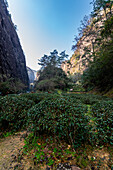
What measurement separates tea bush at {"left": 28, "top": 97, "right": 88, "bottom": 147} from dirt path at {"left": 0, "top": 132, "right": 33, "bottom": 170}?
0.53 meters

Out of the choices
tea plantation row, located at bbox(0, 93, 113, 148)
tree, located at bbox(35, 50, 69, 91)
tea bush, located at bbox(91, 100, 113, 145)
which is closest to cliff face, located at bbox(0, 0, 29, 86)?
tree, located at bbox(35, 50, 69, 91)

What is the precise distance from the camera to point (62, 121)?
5.28ft

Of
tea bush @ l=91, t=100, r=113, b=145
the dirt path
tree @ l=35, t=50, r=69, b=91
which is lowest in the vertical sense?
the dirt path

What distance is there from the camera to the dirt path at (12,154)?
1244mm

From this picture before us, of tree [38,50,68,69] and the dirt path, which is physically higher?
tree [38,50,68,69]

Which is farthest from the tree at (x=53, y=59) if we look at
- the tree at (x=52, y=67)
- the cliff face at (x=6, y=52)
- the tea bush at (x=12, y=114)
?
the tea bush at (x=12, y=114)

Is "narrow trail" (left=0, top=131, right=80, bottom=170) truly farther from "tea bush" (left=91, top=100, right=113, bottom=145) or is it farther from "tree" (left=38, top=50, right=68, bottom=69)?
"tree" (left=38, top=50, right=68, bottom=69)

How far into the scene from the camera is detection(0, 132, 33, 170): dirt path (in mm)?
1244

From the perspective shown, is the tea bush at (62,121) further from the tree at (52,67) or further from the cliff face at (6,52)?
the tree at (52,67)

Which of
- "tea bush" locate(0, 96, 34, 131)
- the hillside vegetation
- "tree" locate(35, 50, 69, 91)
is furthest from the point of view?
"tree" locate(35, 50, 69, 91)

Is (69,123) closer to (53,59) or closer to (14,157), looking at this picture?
(14,157)

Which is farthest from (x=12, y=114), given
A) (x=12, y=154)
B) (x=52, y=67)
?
(x=52, y=67)

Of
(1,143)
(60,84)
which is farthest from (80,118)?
(60,84)

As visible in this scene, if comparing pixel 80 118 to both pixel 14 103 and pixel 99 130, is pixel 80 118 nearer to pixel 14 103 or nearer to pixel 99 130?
pixel 99 130
